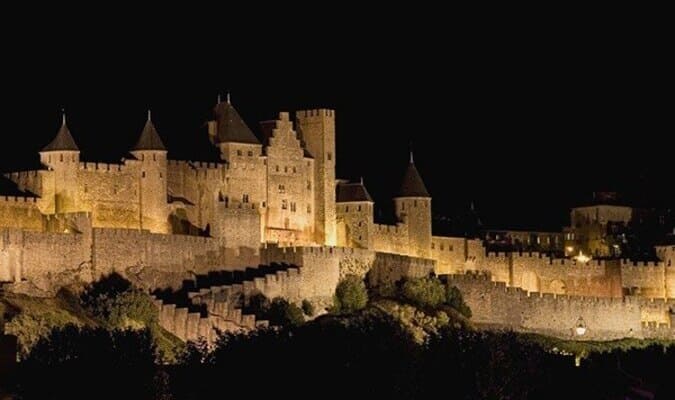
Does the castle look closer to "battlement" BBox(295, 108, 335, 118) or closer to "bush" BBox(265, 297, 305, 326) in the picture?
"battlement" BBox(295, 108, 335, 118)

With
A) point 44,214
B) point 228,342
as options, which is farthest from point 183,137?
point 228,342

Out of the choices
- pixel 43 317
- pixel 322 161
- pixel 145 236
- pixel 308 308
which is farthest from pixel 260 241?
pixel 43 317

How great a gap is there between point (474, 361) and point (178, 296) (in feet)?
61.1

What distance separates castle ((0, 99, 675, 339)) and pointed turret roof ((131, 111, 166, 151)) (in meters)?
0.08

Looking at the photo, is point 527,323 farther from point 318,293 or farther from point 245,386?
point 245,386

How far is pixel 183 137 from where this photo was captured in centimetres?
11006

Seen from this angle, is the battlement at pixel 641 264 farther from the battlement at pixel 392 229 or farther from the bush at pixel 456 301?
the bush at pixel 456 301

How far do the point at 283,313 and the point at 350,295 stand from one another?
6.66 m

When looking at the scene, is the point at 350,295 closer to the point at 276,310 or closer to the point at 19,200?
the point at 276,310

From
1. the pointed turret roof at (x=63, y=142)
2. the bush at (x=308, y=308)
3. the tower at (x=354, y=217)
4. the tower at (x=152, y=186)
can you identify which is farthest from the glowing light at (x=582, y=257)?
the pointed turret roof at (x=63, y=142)

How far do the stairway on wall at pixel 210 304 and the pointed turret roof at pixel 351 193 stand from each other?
45.2 feet

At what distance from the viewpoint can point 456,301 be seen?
114 meters

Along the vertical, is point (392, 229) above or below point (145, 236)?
above

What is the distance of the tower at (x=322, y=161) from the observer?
376 feet
